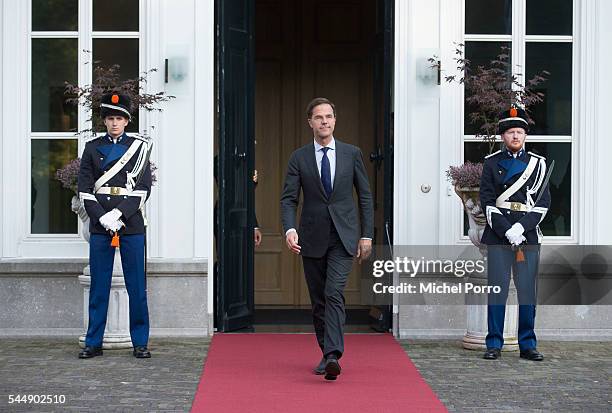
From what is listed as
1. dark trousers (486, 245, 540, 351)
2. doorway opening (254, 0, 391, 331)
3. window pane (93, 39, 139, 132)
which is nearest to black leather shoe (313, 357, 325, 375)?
dark trousers (486, 245, 540, 351)

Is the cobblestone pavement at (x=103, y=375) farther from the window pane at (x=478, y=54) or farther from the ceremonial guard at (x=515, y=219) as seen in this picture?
the window pane at (x=478, y=54)

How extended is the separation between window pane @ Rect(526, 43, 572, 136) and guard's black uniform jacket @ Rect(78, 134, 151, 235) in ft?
11.4

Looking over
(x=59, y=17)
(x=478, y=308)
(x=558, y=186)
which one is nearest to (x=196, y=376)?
(x=478, y=308)

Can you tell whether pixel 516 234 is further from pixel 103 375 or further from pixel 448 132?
pixel 103 375

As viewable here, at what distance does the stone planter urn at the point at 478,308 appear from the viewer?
9.13 meters

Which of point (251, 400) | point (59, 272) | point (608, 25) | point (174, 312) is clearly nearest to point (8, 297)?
point (59, 272)

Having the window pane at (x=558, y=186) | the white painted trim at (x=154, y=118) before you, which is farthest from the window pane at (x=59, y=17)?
the window pane at (x=558, y=186)

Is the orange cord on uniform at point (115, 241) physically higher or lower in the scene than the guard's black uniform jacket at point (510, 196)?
lower

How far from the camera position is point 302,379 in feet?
25.6

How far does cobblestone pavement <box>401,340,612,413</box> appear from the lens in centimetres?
702

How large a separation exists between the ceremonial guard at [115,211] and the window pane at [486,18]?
3045 millimetres

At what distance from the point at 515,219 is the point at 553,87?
184 cm

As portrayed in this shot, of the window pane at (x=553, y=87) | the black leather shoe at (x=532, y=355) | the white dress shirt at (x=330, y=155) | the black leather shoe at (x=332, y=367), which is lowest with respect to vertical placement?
the black leather shoe at (x=532, y=355)

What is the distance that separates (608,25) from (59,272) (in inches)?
196
